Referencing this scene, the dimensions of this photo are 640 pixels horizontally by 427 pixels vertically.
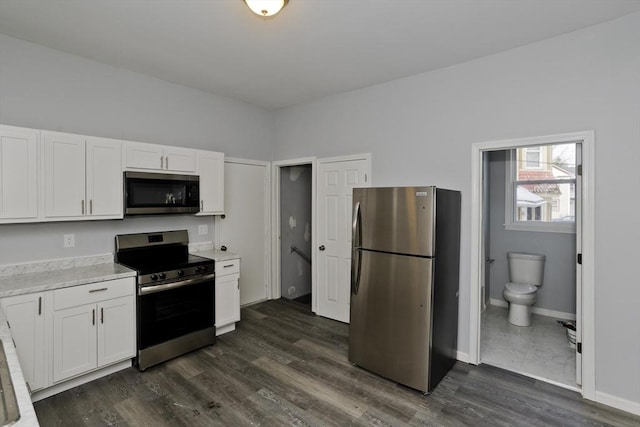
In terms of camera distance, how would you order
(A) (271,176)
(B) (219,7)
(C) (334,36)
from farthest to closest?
1. (A) (271,176)
2. (C) (334,36)
3. (B) (219,7)

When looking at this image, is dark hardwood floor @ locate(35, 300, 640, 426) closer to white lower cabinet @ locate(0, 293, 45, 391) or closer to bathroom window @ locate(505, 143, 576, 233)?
white lower cabinet @ locate(0, 293, 45, 391)

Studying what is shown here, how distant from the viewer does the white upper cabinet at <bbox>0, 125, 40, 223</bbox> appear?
2.40m

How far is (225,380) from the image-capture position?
8.98 feet

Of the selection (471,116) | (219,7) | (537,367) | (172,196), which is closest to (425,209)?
(471,116)

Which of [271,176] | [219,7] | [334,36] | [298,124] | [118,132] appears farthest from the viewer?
[271,176]

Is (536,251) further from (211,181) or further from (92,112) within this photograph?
(92,112)

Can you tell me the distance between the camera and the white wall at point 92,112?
269cm

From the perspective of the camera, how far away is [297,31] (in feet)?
8.43

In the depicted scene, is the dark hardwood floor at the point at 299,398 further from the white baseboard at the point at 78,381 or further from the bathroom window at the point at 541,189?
the bathroom window at the point at 541,189

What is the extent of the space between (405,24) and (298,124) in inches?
90.0

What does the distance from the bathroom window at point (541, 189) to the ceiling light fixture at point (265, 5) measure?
3.63 metres

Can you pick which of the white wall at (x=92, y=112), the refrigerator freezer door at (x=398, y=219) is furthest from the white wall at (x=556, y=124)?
the white wall at (x=92, y=112)

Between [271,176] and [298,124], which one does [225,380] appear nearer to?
[271,176]

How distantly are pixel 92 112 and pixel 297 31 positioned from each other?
7.13 ft
